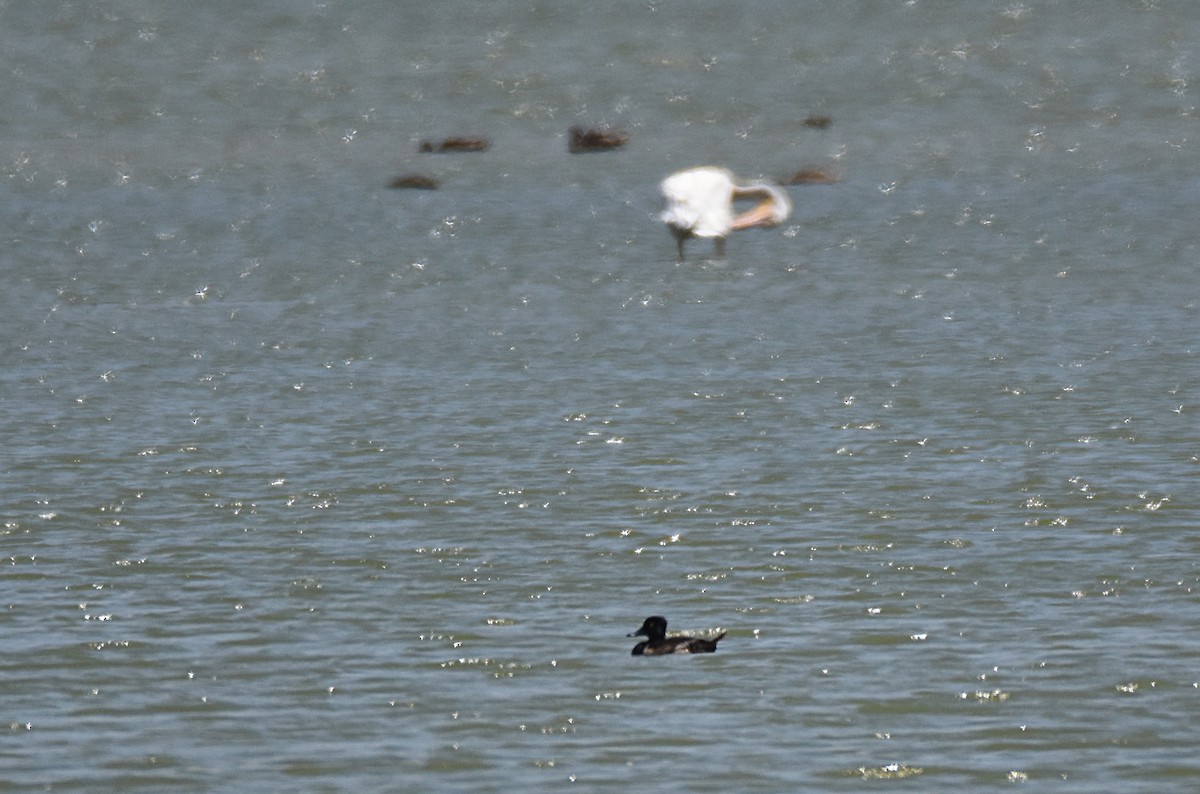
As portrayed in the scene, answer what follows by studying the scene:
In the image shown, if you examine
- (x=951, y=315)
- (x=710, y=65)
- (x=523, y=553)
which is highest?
(x=710, y=65)

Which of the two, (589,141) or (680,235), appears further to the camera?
(589,141)

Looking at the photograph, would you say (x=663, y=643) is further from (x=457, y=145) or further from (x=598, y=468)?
(x=457, y=145)

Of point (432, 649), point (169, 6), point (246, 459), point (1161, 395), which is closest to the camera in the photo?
point (432, 649)

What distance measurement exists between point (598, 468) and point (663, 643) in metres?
5.93

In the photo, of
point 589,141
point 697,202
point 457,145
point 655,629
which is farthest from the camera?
point 457,145

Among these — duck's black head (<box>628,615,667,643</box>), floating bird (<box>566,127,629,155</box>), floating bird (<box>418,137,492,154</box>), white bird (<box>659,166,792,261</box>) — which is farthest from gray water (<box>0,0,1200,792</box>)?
floating bird (<box>566,127,629,155</box>)

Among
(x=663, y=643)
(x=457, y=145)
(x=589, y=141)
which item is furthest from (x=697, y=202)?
(x=663, y=643)

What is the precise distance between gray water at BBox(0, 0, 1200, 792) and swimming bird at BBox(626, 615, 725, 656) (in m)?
0.11

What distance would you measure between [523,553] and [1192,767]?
587 centimetres

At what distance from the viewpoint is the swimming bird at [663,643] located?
14.0m

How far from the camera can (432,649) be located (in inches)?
578

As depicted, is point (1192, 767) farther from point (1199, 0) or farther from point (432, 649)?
point (1199, 0)

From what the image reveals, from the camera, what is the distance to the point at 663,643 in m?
14.0

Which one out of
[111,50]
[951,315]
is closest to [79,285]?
[951,315]
